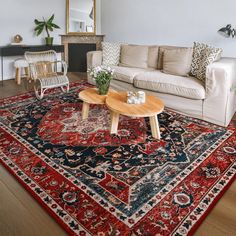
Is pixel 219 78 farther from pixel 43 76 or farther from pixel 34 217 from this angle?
pixel 43 76

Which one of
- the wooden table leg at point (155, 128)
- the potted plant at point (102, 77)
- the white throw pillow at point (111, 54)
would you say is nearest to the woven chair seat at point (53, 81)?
the white throw pillow at point (111, 54)

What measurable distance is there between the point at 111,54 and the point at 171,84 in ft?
5.02

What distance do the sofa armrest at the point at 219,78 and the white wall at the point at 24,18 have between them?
3.98 meters

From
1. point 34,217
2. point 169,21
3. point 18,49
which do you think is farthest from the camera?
point 18,49

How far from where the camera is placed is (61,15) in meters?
5.79

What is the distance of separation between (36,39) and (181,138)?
4.21m

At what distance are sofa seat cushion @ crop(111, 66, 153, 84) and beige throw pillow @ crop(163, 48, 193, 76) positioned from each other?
438 mm

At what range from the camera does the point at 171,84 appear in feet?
11.5

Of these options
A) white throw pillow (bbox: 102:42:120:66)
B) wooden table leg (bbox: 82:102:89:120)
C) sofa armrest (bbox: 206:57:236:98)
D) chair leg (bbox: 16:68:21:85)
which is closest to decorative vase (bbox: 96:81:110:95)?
wooden table leg (bbox: 82:102:89:120)

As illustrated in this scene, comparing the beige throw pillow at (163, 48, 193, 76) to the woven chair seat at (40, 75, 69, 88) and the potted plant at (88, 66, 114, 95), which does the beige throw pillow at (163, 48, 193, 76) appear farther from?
the woven chair seat at (40, 75, 69, 88)

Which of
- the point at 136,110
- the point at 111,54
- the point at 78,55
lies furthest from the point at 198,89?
the point at 78,55

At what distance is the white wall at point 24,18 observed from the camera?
497cm

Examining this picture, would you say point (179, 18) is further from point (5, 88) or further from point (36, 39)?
point (5, 88)

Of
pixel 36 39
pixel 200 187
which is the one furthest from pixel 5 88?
pixel 200 187
